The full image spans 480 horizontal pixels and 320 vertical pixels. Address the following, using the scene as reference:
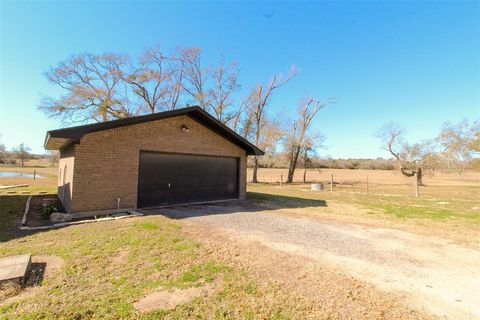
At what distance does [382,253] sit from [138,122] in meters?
9.05

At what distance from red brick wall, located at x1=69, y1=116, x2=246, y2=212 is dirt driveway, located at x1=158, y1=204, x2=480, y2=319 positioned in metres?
2.20

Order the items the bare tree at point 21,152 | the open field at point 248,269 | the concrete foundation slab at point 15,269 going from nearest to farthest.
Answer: the open field at point 248,269, the concrete foundation slab at point 15,269, the bare tree at point 21,152

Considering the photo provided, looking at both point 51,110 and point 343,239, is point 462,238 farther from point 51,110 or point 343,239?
point 51,110

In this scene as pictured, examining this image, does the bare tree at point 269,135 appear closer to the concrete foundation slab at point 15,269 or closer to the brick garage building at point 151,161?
the brick garage building at point 151,161

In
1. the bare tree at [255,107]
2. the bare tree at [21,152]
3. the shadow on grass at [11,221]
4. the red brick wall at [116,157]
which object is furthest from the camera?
the bare tree at [21,152]

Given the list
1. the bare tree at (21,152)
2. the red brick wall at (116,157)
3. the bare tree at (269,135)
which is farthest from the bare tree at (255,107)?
the bare tree at (21,152)

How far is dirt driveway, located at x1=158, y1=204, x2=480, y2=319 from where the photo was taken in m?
3.70

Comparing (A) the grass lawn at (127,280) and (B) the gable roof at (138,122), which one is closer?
(A) the grass lawn at (127,280)

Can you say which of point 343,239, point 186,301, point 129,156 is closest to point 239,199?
point 129,156

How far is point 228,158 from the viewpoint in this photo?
1327 centimetres

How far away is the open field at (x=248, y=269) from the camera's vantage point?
3.21 meters

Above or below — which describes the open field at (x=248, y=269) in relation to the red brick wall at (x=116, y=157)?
below

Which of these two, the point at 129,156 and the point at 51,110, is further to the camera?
the point at 51,110

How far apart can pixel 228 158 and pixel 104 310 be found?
34.2ft
